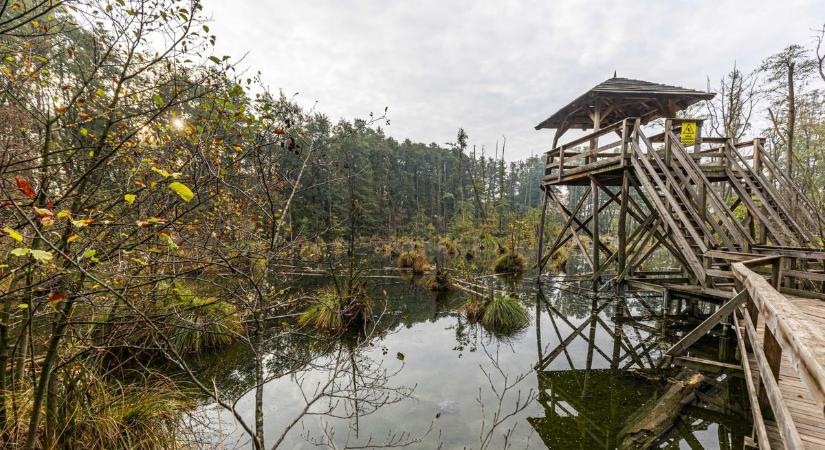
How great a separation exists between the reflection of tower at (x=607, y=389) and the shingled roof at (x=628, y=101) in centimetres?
649

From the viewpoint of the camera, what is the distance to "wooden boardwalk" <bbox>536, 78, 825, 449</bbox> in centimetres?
211

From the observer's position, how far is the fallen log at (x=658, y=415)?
362 centimetres

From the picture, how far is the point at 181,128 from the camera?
127 inches

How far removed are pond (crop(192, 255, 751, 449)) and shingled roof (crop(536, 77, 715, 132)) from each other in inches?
243

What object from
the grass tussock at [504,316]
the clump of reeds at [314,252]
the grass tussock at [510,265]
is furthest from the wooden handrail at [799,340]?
the grass tussock at [510,265]

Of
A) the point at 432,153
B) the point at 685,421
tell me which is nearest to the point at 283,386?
the point at 685,421

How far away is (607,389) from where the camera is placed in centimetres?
498

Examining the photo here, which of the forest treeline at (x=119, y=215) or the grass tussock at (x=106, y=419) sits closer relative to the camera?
the forest treeline at (x=119, y=215)

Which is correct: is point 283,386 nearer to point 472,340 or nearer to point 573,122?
point 472,340

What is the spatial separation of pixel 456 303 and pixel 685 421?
655 cm

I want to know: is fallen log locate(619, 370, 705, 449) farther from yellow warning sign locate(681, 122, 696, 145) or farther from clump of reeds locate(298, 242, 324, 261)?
yellow warning sign locate(681, 122, 696, 145)

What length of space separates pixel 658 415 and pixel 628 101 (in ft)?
33.0

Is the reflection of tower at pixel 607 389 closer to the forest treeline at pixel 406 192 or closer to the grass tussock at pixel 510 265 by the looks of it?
the grass tussock at pixel 510 265

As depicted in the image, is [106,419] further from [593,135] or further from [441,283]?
[593,135]
